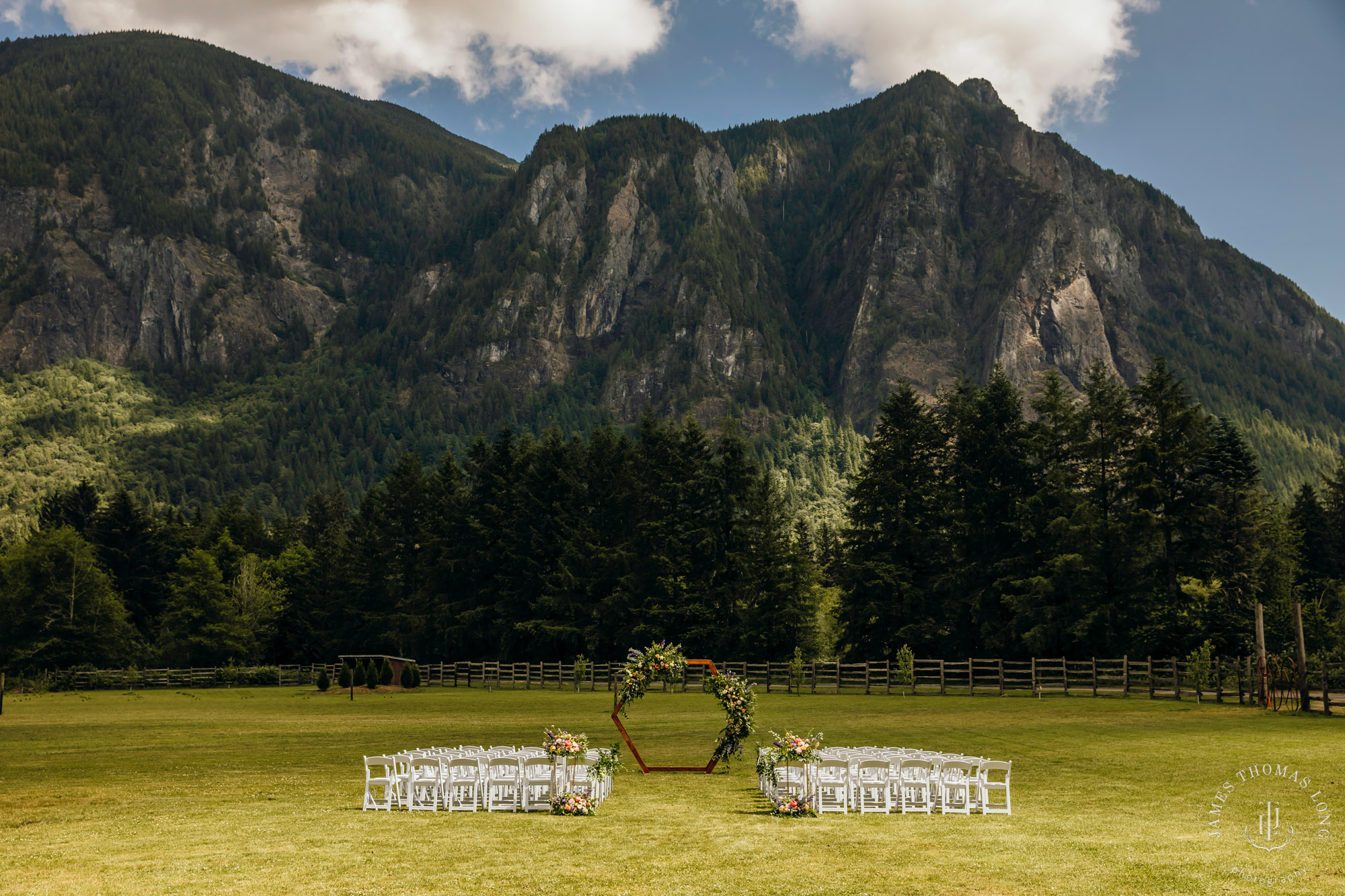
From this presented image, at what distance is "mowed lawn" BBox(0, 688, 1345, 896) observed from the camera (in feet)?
34.9

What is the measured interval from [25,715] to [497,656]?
106 feet

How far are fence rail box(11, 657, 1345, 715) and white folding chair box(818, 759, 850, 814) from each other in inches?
828

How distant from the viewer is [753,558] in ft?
196

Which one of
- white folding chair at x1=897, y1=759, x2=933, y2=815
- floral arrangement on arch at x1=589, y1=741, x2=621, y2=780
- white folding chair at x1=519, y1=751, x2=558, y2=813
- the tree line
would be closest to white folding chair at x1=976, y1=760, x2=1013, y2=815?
white folding chair at x1=897, y1=759, x2=933, y2=815

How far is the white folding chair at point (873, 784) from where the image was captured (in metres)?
15.9

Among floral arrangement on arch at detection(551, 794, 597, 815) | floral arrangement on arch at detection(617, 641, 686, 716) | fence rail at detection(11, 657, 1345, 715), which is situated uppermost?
floral arrangement on arch at detection(617, 641, 686, 716)

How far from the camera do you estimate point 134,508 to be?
89.6 meters

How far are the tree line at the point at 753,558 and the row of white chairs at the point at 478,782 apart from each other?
3383 cm

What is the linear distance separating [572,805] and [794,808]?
3.36 m

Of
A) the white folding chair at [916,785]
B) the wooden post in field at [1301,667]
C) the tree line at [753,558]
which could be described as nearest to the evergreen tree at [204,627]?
the tree line at [753,558]

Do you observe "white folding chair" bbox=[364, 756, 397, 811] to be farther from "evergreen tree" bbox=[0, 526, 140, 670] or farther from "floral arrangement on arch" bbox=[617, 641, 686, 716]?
"evergreen tree" bbox=[0, 526, 140, 670]

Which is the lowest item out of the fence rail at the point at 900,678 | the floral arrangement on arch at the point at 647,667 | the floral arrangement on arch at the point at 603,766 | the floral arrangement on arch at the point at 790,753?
the fence rail at the point at 900,678

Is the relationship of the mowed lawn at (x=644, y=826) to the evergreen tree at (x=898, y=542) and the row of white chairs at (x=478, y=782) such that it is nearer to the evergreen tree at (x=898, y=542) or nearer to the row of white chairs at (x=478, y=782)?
the row of white chairs at (x=478, y=782)

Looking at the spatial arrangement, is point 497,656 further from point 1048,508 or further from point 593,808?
point 593,808
